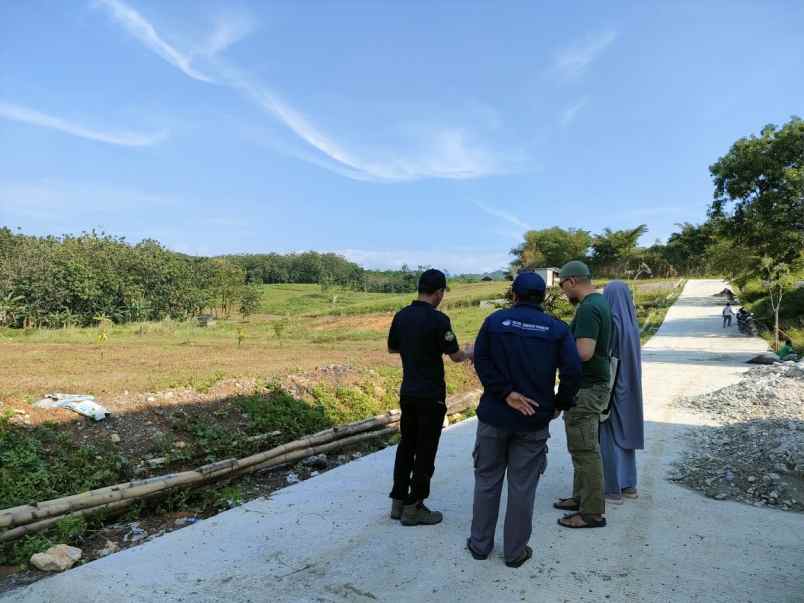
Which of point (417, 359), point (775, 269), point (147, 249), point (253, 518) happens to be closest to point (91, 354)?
point (253, 518)

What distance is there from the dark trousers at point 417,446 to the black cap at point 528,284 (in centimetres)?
109

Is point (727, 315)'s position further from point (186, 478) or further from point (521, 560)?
point (186, 478)

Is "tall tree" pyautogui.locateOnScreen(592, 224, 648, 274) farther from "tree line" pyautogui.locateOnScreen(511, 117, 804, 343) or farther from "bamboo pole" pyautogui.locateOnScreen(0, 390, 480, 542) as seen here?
"bamboo pole" pyautogui.locateOnScreen(0, 390, 480, 542)

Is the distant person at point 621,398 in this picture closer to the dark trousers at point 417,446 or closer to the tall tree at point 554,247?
the dark trousers at point 417,446

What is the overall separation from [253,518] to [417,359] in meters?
1.80

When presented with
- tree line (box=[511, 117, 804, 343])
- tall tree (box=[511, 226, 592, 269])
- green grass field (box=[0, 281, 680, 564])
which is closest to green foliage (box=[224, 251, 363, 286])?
tall tree (box=[511, 226, 592, 269])

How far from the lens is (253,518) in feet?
13.6

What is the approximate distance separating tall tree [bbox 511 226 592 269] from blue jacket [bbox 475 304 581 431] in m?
66.0

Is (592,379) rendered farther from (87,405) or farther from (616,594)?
(87,405)

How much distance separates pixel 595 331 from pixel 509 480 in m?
1.21

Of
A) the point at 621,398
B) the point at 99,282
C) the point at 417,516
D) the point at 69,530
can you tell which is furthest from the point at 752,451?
the point at 99,282

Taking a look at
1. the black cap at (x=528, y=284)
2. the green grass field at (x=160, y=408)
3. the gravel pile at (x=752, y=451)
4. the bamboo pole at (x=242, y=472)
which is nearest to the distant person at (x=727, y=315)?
the green grass field at (x=160, y=408)

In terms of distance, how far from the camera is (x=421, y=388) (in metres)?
3.84

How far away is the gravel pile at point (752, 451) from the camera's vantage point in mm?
4504
